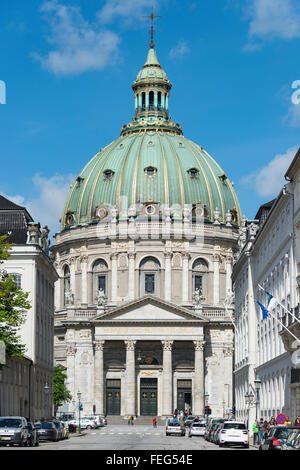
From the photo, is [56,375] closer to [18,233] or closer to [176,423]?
[18,233]

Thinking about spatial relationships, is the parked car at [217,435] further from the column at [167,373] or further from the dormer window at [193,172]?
the dormer window at [193,172]

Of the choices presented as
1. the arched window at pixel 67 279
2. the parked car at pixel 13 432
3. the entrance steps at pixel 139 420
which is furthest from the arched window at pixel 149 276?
the parked car at pixel 13 432

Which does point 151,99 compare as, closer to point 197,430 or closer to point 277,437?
point 197,430

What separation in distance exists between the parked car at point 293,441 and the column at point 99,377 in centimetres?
9258

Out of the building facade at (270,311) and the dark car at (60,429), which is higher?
the building facade at (270,311)

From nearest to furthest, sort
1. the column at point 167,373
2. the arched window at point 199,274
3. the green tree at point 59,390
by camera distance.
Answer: the column at point 167,373 < the green tree at point 59,390 < the arched window at point 199,274

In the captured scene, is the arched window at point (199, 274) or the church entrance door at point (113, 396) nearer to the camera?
the church entrance door at point (113, 396)

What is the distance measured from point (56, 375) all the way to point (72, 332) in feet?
26.5

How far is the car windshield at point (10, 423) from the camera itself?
46.8 meters

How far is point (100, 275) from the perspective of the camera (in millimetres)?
146875

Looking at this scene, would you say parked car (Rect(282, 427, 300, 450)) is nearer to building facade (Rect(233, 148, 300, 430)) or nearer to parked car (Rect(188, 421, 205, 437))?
building facade (Rect(233, 148, 300, 430))

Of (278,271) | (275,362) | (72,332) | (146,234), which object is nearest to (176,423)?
(275,362)

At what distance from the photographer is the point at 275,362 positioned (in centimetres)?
6669

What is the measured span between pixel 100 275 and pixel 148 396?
22.4 metres
